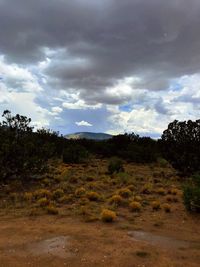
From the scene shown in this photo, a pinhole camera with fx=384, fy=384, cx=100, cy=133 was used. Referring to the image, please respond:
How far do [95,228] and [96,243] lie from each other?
195cm

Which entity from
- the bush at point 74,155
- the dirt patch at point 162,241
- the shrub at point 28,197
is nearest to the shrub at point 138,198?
the shrub at point 28,197

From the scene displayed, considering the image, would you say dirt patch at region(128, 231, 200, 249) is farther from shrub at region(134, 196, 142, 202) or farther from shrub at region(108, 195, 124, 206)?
shrub at region(134, 196, 142, 202)

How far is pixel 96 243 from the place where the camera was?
1177 centimetres

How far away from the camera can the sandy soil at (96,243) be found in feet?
33.5

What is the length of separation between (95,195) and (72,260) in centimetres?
889

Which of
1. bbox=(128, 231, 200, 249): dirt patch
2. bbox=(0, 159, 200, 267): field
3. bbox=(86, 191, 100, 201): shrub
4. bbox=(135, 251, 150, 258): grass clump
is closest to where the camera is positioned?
bbox=(0, 159, 200, 267): field

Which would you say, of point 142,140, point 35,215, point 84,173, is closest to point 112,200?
point 35,215

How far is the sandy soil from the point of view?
10203 millimetres

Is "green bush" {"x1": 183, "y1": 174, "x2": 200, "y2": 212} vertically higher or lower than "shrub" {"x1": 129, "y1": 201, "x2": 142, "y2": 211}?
higher

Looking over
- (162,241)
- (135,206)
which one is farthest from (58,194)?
(162,241)

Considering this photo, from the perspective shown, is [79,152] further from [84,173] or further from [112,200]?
[112,200]

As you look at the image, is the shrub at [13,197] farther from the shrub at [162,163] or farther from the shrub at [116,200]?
the shrub at [162,163]

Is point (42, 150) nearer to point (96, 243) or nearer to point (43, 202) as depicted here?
point (43, 202)

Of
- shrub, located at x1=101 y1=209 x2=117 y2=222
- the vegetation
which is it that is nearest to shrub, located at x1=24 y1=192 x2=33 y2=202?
the vegetation
